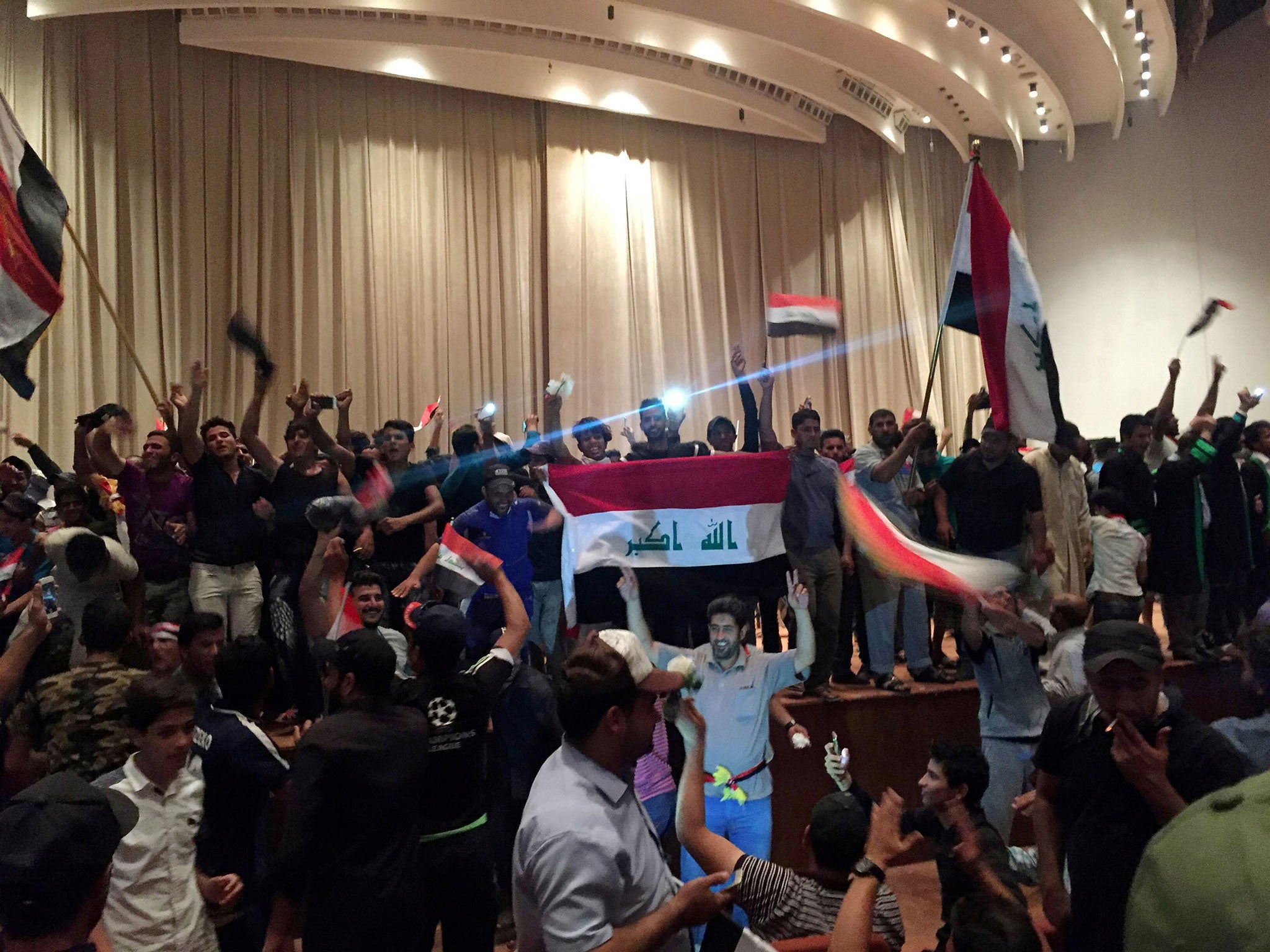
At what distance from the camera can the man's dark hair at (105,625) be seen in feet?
11.8

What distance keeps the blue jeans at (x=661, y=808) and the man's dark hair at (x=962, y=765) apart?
1.40m

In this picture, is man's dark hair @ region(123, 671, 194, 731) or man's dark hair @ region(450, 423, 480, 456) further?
man's dark hair @ region(450, 423, 480, 456)

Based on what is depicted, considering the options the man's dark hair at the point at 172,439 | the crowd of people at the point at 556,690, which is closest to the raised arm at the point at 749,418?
the crowd of people at the point at 556,690

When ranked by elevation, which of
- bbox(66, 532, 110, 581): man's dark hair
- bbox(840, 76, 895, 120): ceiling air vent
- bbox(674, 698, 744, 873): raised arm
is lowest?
bbox(674, 698, 744, 873): raised arm

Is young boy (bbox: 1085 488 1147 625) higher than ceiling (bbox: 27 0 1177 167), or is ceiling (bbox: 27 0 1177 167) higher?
ceiling (bbox: 27 0 1177 167)

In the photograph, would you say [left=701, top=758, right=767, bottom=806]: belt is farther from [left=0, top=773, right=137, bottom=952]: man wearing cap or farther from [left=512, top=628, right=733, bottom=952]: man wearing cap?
[left=0, top=773, right=137, bottom=952]: man wearing cap

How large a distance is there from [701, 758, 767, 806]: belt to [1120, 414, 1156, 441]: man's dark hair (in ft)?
13.7

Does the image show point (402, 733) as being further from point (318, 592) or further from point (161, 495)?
point (161, 495)

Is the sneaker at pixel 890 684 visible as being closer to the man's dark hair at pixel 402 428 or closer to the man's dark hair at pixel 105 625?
the man's dark hair at pixel 402 428

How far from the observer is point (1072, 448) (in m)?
6.99

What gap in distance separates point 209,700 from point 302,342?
351 inches

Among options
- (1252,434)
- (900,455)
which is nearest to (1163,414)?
(1252,434)

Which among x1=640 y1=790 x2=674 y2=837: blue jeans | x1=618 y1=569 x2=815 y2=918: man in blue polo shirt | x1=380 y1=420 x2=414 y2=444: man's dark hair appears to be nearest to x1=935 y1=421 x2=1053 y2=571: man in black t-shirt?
x1=618 y1=569 x2=815 y2=918: man in blue polo shirt

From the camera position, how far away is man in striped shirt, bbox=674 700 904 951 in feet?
8.56
